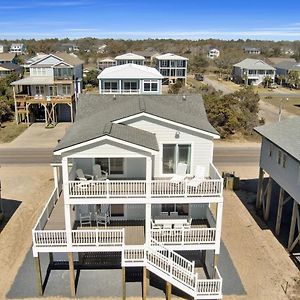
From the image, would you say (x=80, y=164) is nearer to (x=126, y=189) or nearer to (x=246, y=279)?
(x=126, y=189)

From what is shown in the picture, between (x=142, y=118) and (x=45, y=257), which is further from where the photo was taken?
(x=45, y=257)

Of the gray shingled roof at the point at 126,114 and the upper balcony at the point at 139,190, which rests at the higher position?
the gray shingled roof at the point at 126,114

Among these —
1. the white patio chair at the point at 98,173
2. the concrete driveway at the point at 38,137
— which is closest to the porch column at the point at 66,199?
the white patio chair at the point at 98,173

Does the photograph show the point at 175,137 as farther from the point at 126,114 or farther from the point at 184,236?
the point at 184,236

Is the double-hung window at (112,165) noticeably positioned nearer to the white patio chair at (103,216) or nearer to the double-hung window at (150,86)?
the white patio chair at (103,216)

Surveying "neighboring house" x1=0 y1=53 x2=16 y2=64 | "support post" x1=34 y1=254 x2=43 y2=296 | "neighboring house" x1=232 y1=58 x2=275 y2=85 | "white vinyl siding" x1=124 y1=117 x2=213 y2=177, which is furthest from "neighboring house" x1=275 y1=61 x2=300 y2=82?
"support post" x1=34 y1=254 x2=43 y2=296

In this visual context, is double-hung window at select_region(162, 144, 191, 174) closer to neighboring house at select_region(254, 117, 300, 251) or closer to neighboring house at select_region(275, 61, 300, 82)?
neighboring house at select_region(254, 117, 300, 251)

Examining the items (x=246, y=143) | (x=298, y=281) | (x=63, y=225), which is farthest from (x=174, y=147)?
(x=246, y=143)
